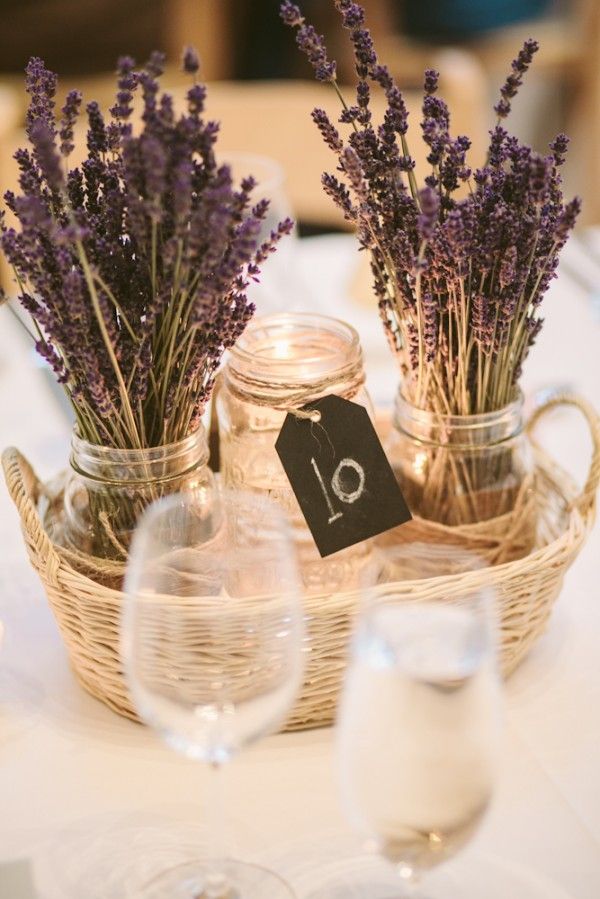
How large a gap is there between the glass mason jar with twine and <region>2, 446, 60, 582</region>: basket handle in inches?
6.9

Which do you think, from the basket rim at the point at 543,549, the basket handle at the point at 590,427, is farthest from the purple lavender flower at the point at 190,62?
the basket handle at the point at 590,427

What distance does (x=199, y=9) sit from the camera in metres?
3.47

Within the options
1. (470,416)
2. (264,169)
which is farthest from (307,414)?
(264,169)

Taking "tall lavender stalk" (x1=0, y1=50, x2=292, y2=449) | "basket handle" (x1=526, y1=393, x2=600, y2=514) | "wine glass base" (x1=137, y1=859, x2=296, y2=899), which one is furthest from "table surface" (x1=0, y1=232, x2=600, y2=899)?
"tall lavender stalk" (x1=0, y1=50, x2=292, y2=449)

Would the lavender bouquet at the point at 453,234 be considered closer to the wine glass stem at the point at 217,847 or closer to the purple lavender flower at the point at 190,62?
the purple lavender flower at the point at 190,62

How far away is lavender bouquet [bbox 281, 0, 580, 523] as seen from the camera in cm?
83

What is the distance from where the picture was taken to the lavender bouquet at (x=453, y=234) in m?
0.83

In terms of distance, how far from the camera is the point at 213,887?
71 cm

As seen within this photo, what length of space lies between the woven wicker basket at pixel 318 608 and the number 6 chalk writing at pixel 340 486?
0.31ft

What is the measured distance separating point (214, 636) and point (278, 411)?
9.4 inches

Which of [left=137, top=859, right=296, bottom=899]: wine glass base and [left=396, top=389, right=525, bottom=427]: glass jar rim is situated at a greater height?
[left=396, top=389, right=525, bottom=427]: glass jar rim

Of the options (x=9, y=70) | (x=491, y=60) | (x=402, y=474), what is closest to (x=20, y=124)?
(x=9, y=70)

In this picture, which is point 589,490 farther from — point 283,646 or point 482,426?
point 283,646

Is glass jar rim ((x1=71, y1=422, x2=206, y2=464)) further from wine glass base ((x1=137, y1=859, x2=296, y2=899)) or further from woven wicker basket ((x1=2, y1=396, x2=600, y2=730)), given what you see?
wine glass base ((x1=137, y1=859, x2=296, y2=899))
